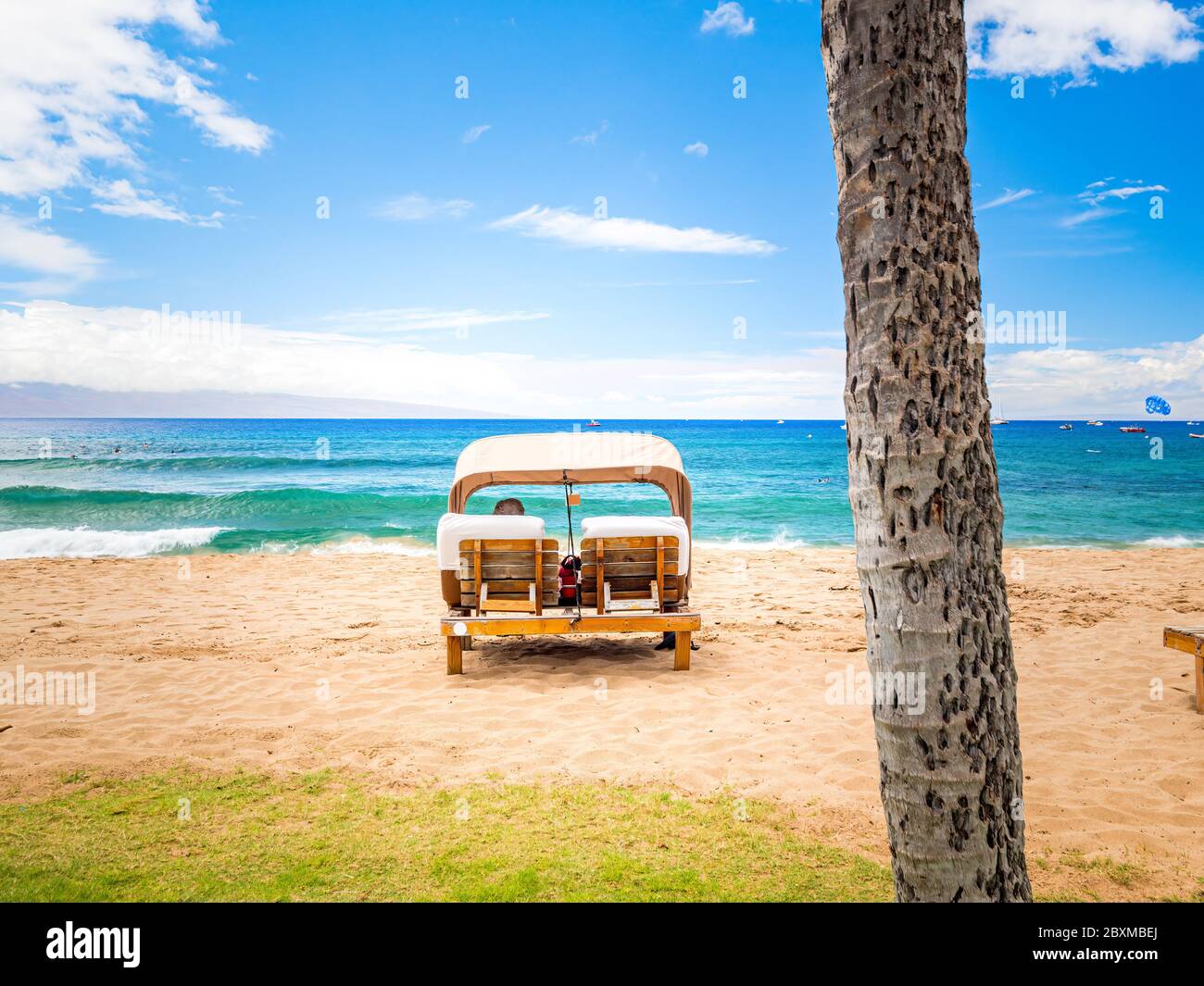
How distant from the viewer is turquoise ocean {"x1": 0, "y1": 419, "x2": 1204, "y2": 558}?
20984mm

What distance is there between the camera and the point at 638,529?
7.62 metres

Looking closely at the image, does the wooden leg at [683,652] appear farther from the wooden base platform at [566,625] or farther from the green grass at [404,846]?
the green grass at [404,846]

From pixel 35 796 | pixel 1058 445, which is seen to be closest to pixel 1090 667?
pixel 35 796

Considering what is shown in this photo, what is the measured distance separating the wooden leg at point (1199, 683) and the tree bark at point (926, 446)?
5.54 metres

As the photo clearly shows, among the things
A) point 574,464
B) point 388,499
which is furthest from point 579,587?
point 388,499

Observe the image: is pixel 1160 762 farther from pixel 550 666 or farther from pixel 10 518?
pixel 10 518

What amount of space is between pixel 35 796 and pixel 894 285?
5.81 meters

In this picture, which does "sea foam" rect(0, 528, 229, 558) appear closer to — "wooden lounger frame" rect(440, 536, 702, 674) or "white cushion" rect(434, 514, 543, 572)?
"white cushion" rect(434, 514, 543, 572)

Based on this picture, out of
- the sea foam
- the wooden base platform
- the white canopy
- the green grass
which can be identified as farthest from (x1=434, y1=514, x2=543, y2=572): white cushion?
the sea foam

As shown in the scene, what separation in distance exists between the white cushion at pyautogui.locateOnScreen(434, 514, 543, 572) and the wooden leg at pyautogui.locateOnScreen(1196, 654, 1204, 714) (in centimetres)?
594

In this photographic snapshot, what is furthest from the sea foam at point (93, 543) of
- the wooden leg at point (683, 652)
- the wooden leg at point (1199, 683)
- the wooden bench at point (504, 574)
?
the wooden leg at point (1199, 683)

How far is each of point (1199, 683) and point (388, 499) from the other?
26.0 metres

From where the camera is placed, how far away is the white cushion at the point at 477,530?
7.53 meters

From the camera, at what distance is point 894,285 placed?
2.25m
